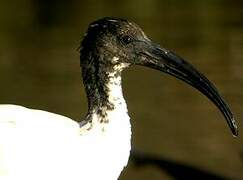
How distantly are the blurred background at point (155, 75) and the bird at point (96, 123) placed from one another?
3.68m

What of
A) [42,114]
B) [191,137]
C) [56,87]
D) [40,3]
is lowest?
[42,114]

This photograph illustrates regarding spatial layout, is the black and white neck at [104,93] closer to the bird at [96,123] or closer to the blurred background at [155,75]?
the bird at [96,123]

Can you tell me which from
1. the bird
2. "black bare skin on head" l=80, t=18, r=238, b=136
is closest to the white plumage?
the bird

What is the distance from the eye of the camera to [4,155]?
→ 454 cm

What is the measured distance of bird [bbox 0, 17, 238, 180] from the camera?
454 centimetres

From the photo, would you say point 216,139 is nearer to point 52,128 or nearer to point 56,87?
point 56,87

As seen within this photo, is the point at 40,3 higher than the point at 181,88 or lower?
higher

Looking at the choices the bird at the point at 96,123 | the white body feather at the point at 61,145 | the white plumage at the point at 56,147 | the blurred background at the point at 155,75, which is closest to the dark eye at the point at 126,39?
the bird at the point at 96,123

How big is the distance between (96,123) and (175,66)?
50 centimetres

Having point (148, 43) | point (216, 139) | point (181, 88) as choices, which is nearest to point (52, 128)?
point (148, 43)

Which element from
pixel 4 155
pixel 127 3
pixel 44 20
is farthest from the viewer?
pixel 127 3

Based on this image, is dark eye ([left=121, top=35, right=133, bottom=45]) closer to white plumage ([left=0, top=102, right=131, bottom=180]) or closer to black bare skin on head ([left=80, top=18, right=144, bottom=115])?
black bare skin on head ([left=80, top=18, right=144, bottom=115])

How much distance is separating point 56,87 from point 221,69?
2425 millimetres

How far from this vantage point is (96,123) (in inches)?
183
